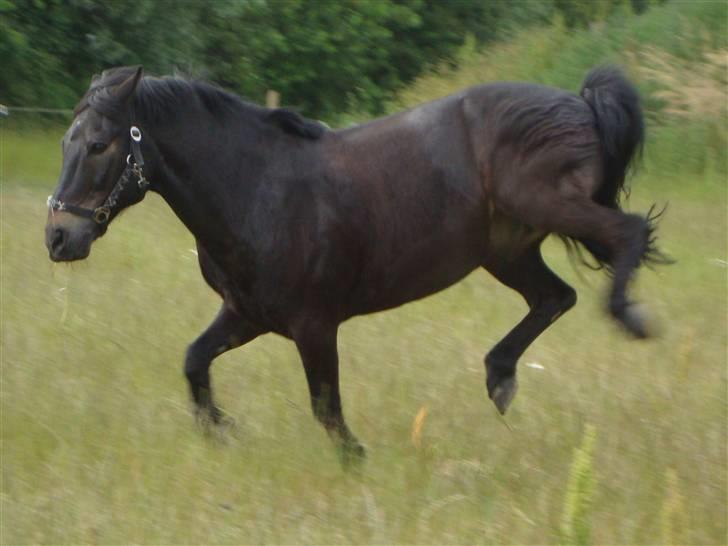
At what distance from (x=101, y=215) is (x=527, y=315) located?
7.74 feet

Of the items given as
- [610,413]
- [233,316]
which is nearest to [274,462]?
[233,316]

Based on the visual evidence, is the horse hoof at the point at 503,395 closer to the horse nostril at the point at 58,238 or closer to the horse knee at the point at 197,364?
the horse knee at the point at 197,364

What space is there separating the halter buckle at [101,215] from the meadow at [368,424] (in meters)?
1.08

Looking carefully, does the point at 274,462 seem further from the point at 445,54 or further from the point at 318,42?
the point at 445,54

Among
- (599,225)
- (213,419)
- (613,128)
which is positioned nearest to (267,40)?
(213,419)

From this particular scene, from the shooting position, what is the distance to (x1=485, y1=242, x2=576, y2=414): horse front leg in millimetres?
6785

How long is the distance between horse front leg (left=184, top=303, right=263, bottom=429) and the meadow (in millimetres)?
125

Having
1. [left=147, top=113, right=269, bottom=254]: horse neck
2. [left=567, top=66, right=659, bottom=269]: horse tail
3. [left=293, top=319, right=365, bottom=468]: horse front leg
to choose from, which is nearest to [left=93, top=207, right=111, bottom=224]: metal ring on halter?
[left=147, top=113, right=269, bottom=254]: horse neck

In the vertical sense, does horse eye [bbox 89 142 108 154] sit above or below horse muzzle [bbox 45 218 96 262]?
above

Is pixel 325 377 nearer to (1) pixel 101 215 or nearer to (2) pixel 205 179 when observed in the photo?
(2) pixel 205 179

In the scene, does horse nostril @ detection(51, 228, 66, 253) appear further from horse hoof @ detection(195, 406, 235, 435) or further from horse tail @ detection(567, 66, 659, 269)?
horse tail @ detection(567, 66, 659, 269)

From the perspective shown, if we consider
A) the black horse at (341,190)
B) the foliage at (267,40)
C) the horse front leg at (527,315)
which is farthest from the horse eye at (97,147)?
the foliage at (267,40)

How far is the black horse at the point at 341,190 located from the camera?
5809 mm

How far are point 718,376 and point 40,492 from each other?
422cm
